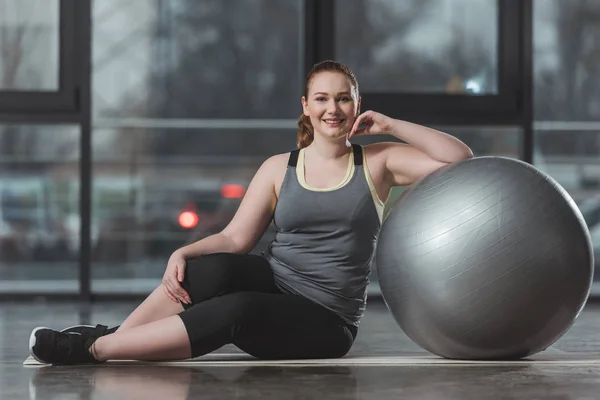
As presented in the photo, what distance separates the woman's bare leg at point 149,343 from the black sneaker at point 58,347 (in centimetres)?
3

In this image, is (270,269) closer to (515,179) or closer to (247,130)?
(515,179)

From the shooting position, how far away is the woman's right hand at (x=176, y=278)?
2406 millimetres

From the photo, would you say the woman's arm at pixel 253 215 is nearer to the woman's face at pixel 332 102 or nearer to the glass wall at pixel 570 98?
the woman's face at pixel 332 102

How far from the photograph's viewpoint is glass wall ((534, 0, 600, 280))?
477cm

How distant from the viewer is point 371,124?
257cm

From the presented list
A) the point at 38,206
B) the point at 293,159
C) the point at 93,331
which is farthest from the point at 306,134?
the point at 38,206

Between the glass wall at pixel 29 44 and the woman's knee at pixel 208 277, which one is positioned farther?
the glass wall at pixel 29 44

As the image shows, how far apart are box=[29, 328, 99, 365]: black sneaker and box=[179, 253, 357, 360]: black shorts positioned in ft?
0.84

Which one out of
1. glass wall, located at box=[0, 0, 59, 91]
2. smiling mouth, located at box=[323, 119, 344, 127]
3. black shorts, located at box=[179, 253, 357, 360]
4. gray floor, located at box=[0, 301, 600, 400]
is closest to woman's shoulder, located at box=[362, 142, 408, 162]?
smiling mouth, located at box=[323, 119, 344, 127]

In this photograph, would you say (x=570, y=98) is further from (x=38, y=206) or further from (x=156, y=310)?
(x=156, y=310)

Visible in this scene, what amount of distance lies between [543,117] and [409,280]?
264cm

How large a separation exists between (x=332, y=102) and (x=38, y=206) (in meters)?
2.54

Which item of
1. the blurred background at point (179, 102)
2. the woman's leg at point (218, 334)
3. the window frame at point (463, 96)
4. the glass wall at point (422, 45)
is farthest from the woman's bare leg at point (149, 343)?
the glass wall at point (422, 45)

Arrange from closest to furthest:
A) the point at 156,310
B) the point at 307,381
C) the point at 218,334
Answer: the point at 307,381 → the point at 218,334 → the point at 156,310
